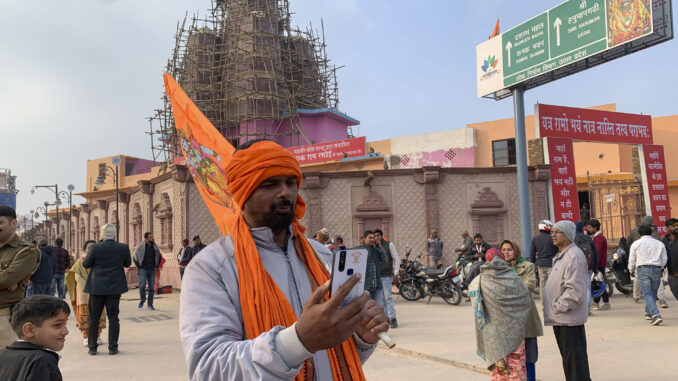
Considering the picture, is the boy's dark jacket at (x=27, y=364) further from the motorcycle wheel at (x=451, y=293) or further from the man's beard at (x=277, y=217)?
the motorcycle wheel at (x=451, y=293)

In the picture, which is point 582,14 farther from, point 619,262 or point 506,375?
point 506,375

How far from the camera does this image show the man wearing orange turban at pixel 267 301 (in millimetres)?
1289

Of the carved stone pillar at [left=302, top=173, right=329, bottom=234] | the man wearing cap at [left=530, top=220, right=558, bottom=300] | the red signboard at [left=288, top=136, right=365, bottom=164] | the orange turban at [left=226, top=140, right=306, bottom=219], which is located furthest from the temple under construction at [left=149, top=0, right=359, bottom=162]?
the orange turban at [left=226, top=140, right=306, bottom=219]

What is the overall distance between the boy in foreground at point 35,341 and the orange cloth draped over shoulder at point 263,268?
1.43 metres

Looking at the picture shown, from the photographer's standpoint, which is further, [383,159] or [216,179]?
[383,159]

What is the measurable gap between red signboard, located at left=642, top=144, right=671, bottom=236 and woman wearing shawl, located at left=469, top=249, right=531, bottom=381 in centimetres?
1427

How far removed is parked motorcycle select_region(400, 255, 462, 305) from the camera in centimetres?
1151

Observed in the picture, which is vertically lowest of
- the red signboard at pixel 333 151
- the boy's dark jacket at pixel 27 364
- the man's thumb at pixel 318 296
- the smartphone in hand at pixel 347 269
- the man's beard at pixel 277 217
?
the boy's dark jacket at pixel 27 364

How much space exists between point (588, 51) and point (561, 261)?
1065 centimetres

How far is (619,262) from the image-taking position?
38.5 feet

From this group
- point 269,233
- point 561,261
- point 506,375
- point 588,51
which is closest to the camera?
point 269,233

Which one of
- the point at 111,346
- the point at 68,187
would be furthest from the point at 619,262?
the point at 68,187

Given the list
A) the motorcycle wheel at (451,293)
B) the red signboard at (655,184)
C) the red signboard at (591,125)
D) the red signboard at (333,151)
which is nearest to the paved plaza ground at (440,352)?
the motorcycle wheel at (451,293)

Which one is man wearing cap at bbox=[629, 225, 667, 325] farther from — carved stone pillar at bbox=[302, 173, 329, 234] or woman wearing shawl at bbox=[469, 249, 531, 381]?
carved stone pillar at bbox=[302, 173, 329, 234]
